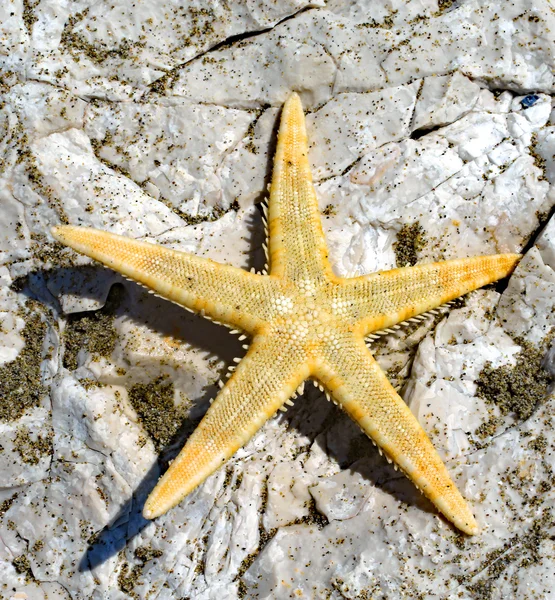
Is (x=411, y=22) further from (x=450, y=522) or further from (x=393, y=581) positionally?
(x=393, y=581)

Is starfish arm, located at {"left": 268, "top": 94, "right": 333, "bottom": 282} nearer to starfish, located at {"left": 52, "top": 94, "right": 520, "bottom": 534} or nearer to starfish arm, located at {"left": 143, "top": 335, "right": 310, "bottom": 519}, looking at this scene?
starfish, located at {"left": 52, "top": 94, "right": 520, "bottom": 534}

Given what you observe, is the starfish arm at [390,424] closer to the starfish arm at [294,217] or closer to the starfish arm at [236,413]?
the starfish arm at [236,413]

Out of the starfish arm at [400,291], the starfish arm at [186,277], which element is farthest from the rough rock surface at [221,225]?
the starfish arm at [186,277]

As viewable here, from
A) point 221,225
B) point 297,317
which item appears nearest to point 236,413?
point 297,317

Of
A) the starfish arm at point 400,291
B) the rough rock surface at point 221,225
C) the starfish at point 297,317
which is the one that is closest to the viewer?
the starfish at point 297,317

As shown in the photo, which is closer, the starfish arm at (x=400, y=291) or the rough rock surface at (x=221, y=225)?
the starfish arm at (x=400, y=291)

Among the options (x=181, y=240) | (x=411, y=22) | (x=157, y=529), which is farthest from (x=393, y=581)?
(x=411, y=22)
